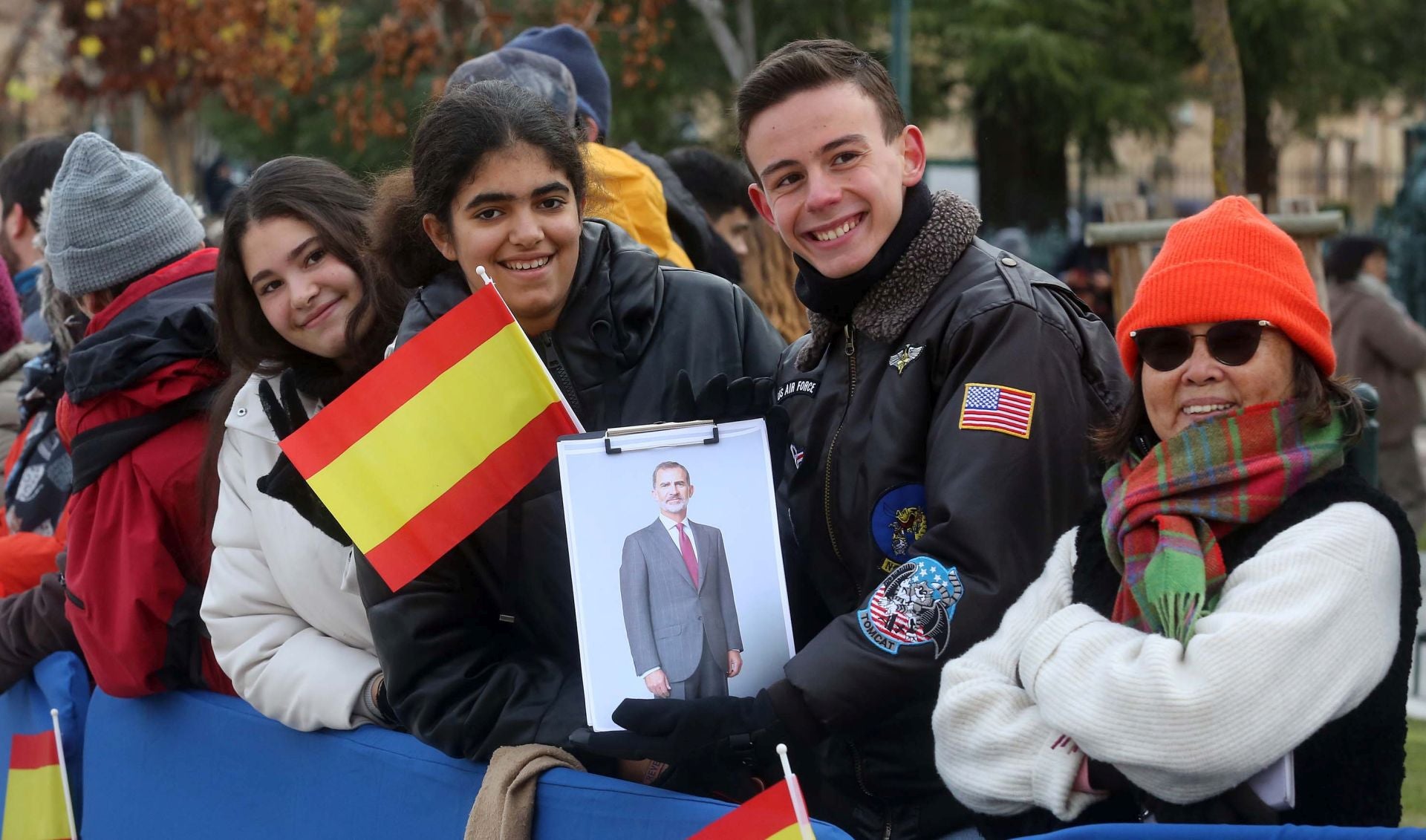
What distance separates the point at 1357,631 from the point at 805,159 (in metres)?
1.30

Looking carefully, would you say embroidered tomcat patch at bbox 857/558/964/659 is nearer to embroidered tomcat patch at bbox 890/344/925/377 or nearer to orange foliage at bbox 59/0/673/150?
embroidered tomcat patch at bbox 890/344/925/377

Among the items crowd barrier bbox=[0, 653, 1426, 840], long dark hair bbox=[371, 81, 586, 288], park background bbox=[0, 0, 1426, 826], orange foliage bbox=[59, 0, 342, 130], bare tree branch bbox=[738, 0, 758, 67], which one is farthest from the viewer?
bare tree branch bbox=[738, 0, 758, 67]

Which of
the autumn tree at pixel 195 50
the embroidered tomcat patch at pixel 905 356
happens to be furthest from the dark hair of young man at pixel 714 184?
the autumn tree at pixel 195 50

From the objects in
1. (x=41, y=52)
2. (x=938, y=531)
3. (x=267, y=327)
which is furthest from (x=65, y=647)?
(x=41, y=52)

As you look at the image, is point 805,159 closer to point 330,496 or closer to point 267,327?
point 330,496

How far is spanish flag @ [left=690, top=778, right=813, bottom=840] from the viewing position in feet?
8.65

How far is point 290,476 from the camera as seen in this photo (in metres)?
3.34

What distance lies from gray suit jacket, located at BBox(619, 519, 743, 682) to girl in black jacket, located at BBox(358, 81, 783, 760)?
0.37 m

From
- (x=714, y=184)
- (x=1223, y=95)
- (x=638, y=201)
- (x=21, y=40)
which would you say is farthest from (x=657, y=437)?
(x=21, y=40)

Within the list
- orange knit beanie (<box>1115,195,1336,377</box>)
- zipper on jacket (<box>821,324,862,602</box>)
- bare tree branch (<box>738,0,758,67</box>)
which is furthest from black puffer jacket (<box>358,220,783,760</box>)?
bare tree branch (<box>738,0,758,67</box>)

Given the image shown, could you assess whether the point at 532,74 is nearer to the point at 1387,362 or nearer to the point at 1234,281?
the point at 1234,281

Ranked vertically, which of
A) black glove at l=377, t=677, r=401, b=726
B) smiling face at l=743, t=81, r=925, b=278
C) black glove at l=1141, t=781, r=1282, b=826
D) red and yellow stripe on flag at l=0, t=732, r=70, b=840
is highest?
smiling face at l=743, t=81, r=925, b=278

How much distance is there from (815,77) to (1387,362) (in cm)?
786

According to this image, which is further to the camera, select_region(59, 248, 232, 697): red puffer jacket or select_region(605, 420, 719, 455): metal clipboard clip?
select_region(59, 248, 232, 697): red puffer jacket
